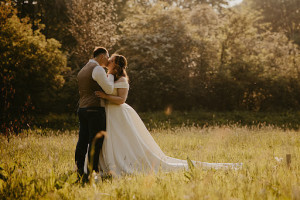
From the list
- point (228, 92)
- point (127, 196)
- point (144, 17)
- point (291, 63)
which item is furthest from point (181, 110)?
point (127, 196)

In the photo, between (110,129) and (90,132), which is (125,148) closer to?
(110,129)

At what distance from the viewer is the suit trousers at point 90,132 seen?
446 centimetres

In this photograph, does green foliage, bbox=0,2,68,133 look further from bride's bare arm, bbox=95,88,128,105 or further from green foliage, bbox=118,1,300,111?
bride's bare arm, bbox=95,88,128,105

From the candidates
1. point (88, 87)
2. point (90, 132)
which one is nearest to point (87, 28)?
point (88, 87)

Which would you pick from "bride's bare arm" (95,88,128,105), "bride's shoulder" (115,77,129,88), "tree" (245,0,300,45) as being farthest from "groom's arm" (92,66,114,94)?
"tree" (245,0,300,45)

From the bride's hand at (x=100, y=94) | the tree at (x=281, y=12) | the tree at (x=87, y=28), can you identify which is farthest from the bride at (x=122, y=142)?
the tree at (x=281, y=12)

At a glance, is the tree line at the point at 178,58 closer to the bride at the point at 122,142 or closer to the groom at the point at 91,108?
the bride at the point at 122,142

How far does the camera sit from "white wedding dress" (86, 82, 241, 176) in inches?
186

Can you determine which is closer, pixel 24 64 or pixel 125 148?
pixel 125 148

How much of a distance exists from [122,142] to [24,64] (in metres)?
11.5

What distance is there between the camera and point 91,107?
4.50 metres

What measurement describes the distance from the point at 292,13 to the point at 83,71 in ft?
117

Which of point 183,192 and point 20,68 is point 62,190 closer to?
point 183,192

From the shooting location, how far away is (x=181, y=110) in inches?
762
